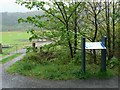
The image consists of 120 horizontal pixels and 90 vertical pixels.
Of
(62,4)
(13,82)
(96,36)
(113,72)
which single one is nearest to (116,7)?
(96,36)

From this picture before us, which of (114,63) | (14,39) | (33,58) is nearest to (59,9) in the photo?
(33,58)

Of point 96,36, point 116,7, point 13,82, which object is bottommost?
point 13,82

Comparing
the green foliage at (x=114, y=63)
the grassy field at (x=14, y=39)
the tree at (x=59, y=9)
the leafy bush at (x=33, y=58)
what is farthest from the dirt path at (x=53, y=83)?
the grassy field at (x=14, y=39)

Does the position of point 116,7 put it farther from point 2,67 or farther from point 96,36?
point 2,67

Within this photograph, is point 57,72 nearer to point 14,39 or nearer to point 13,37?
point 13,37

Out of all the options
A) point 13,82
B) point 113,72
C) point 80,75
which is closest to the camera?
point 13,82

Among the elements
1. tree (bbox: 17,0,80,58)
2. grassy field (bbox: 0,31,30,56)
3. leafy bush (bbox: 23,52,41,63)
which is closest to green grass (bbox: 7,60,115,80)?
leafy bush (bbox: 23,52,41,63)

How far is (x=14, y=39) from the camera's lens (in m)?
7.99

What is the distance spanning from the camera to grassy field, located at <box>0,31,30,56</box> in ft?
24.1

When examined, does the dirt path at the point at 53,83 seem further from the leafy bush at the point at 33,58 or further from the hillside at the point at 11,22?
the hillside at the point at 11,22

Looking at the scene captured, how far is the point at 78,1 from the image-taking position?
6148 mm

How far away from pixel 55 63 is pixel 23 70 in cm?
116

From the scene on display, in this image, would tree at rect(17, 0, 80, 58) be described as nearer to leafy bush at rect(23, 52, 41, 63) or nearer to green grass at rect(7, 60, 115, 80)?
green grass at rect(7, 60, 115, 80)

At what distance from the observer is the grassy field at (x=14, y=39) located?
7351mm
